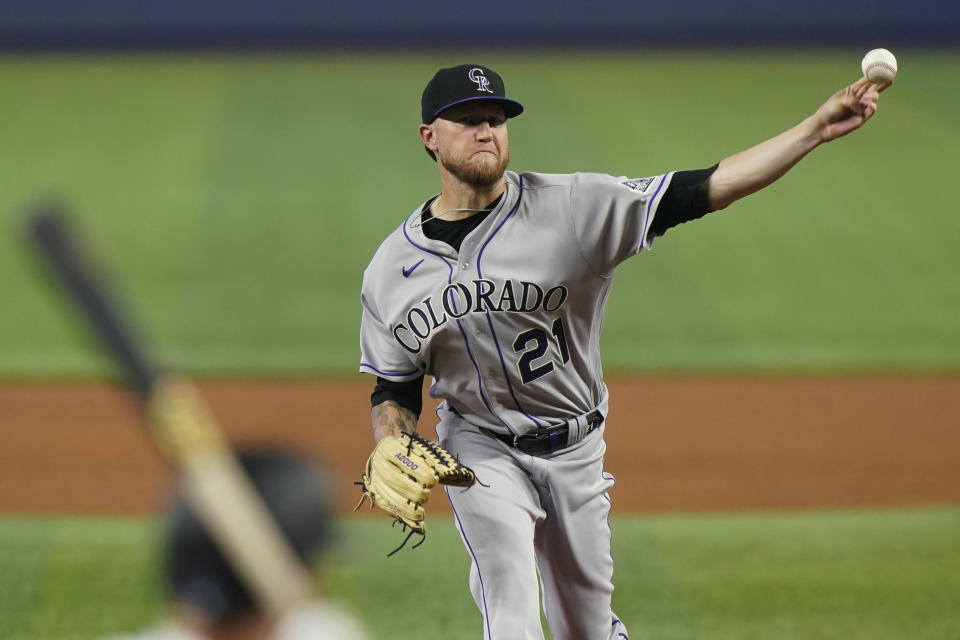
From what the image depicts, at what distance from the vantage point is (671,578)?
6660 millimetres

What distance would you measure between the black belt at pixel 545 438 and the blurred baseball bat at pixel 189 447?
9.89 feet

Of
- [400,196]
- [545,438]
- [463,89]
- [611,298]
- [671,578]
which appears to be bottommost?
[671,578]

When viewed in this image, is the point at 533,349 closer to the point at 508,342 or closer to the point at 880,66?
the point at 508,342

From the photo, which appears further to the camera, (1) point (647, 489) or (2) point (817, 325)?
(2) point (817, 325)

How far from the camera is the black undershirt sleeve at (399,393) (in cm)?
502

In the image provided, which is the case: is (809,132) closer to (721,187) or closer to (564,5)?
(721,187)

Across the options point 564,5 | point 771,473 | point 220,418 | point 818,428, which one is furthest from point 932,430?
point 564,5

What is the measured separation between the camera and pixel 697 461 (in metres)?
8.84

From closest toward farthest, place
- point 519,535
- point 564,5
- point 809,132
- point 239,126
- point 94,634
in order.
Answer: point 809,132 → point 519,535 → point 94,634 → point 239,126 → point 564,5

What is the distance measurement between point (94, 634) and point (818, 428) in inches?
220

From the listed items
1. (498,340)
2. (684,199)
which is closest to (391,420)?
(498,340)

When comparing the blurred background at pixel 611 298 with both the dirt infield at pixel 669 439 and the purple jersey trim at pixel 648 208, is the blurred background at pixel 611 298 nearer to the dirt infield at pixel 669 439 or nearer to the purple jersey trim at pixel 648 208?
the dirt infield at pixel 669 439

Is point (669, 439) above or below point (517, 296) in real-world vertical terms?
below

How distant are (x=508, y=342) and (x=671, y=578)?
2442mm
